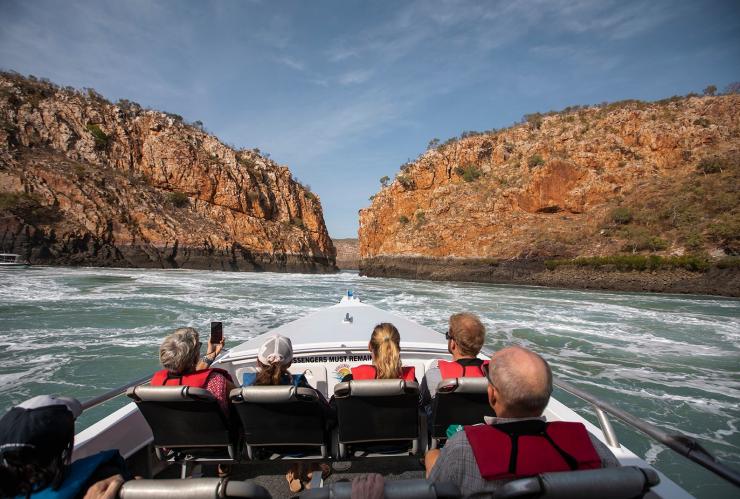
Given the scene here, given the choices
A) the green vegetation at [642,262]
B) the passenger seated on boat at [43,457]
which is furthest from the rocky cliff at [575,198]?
the passenger seated on boat at [43,457]

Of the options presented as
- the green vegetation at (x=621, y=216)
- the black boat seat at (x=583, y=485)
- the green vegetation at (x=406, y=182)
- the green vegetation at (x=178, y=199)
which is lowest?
the black boat seat at (x=583, y=485)

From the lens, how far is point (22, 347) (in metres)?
8.09

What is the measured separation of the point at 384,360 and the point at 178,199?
5445 cm

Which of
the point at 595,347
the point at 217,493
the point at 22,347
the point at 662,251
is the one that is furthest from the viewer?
the point at 662,251

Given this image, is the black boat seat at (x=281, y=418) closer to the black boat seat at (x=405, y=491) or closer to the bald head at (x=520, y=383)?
the black boat seat at (x=405, y=491)

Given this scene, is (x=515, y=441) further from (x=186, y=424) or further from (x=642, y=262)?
(x=642, y=262)

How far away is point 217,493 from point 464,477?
2.54 ft

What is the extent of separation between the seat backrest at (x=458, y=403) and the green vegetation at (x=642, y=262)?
102ft

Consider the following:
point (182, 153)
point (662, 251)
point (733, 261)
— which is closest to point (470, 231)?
point (662, 251)

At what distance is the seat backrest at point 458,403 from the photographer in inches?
88.8

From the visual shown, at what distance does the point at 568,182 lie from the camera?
139ft

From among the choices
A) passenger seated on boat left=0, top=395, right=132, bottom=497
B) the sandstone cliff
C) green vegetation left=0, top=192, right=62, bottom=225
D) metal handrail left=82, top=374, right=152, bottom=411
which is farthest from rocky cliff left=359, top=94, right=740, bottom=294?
the sandstone cliff

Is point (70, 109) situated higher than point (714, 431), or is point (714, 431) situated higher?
point (70, 109)

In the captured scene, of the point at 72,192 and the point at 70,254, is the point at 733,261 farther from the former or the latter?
the point at 72,192
